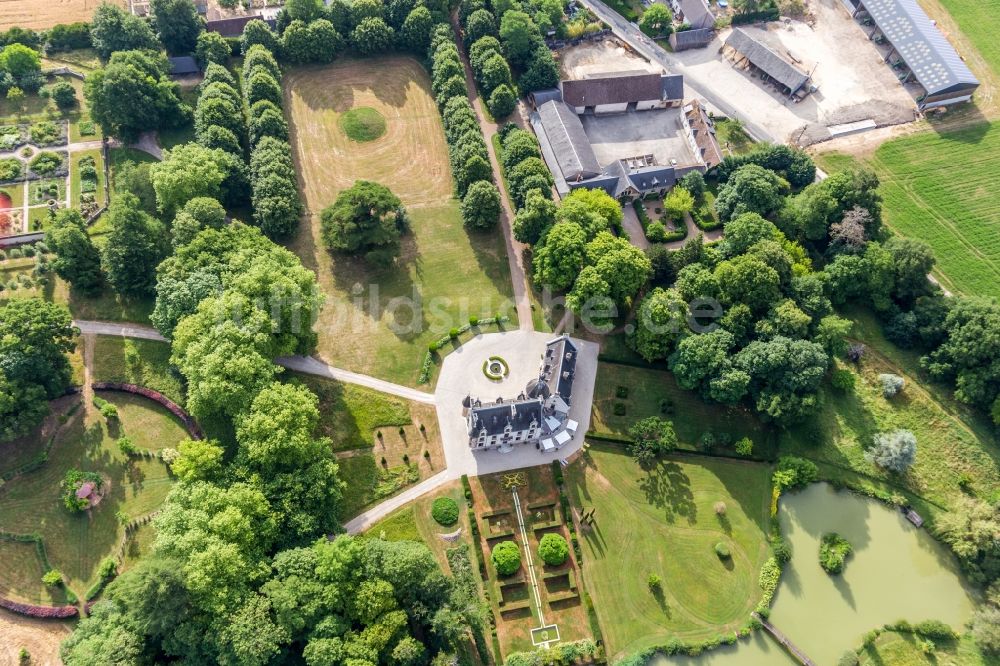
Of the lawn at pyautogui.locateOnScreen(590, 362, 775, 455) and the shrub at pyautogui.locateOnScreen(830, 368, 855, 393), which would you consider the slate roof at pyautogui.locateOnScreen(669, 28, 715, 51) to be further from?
the shrub at pyautogui.locateOnScreen(830, 368, 855, 393)

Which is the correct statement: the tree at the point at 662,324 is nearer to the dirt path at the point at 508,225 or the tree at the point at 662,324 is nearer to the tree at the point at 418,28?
the dirt path at the point at 508,225

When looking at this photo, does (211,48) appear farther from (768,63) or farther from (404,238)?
(768,63)

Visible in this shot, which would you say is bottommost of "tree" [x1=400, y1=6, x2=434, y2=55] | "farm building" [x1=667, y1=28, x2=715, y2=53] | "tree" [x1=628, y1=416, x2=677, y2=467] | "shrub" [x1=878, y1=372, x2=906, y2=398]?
"tree" [x1=628, y1=416, x2=677, y2=467]

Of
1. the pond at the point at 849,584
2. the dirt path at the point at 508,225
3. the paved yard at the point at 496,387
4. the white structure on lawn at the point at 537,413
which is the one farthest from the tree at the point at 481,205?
the pond at the point at 849,584

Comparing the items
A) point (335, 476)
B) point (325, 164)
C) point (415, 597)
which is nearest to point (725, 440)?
point (415, 597)

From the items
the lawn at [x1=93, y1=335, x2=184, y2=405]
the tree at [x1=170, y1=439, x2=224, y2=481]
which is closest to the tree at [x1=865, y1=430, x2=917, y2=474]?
the tree at [x1=170, y1=439, x2=224, y2=481]

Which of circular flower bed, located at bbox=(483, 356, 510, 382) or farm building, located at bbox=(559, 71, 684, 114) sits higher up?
farm building, located at bbox=(559, 71, 684, 114)

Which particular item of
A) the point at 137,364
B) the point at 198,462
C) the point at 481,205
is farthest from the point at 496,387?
the point at 137,364
